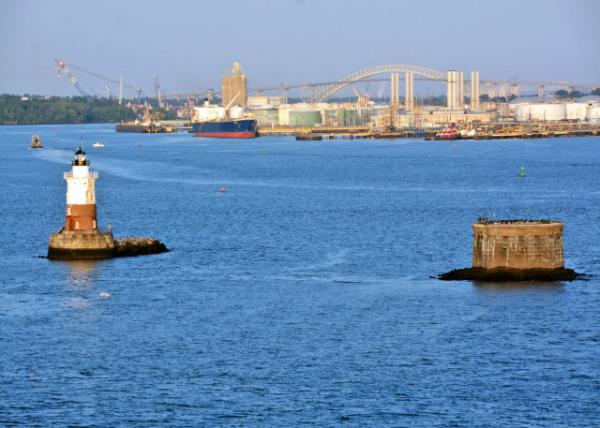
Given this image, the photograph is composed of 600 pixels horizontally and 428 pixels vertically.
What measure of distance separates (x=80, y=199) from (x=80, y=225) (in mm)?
1052

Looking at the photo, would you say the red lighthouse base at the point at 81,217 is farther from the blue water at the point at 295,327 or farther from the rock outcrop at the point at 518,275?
the rock outcrop at the point at 518,275

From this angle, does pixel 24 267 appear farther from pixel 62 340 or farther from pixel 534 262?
pixel 534 262

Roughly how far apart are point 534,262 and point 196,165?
333 feet

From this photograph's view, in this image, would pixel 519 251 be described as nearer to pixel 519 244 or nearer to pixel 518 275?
pixel 519 244

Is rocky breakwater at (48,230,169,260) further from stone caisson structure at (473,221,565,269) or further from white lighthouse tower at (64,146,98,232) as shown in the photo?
stone caisson structure at (473,221,565,269)

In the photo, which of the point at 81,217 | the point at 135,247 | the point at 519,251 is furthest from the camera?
the point at 135,247

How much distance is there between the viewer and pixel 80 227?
185 feet

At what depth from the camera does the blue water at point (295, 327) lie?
34.0 m

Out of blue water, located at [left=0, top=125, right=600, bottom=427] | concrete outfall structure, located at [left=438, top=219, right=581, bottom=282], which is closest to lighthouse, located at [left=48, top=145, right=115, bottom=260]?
blue water, located at [left=0, top=125, right=600, bottom=427]

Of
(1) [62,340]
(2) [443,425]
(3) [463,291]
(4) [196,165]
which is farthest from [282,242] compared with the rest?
(4) [196,165]

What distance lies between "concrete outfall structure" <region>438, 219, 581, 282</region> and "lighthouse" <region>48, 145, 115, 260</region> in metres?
16.4

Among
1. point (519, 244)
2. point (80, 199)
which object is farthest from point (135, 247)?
point (519, 244)

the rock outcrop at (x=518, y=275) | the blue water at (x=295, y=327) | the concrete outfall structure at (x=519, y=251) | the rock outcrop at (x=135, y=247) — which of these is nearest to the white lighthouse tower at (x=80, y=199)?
the rock outcrop at (x=135, y=247)

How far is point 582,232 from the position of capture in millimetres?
67062
